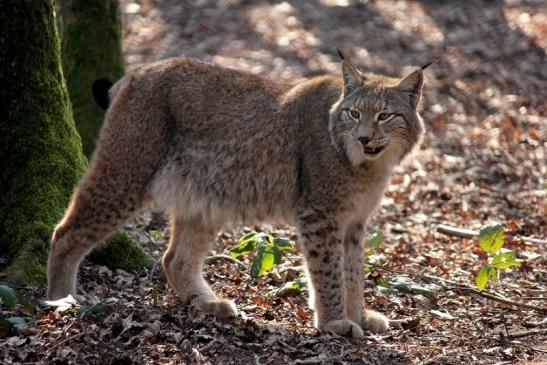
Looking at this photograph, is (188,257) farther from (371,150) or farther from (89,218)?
(371,150)

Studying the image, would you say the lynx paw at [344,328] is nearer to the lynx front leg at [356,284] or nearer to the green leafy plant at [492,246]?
the lynx front leg at [356,284]

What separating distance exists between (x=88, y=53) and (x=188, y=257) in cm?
269

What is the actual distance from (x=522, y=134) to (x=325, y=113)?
5.74m

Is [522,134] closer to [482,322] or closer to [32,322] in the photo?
[482,322]

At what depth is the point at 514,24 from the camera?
13953 mm

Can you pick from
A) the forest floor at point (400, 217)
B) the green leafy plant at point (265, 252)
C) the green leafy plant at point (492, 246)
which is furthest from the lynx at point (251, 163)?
the green leafy plant at point (492, 246)

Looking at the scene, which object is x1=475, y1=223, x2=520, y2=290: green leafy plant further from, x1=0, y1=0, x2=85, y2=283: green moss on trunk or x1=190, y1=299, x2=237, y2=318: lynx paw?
x1=0, y1=0, x2=85, y2=283: green moss on trunk

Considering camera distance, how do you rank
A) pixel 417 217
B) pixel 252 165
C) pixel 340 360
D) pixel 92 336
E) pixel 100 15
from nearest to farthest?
pixel 92 336 → pixel 340 360 → pixel 252 165 → pixel 100 15 → pixel 417 217

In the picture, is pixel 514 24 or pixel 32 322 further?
pixel 514 24

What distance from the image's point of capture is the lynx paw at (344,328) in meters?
5.63

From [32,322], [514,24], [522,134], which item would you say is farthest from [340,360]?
[514,24]

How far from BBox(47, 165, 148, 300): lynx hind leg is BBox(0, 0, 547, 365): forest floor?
0.28 meters

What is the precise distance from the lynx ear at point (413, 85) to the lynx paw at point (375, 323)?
1.48m

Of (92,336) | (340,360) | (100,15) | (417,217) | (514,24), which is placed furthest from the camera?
(514,24)
